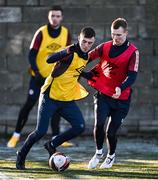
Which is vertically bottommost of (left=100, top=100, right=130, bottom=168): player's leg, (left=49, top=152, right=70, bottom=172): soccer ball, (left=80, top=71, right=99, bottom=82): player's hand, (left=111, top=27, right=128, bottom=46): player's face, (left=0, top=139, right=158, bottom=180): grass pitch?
(left=0, top=139, right=158, bottom=180): grass pitch

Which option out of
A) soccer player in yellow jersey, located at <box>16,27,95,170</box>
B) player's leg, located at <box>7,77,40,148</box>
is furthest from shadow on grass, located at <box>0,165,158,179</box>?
player's leg, located at <box>7,77,40,148</box>

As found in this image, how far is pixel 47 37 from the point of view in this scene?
30.5 feet

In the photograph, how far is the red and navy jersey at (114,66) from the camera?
7.48 metres

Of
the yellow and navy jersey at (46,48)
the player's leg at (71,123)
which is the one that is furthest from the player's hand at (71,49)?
the yellow and navy jersey at (46,48)

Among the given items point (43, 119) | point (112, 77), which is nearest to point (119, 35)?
point (112, 77)

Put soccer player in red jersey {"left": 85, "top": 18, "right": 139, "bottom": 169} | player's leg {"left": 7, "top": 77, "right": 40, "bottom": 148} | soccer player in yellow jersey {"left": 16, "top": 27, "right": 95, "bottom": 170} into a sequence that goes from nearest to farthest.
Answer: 1. soccer player in yellow jersey {"left": 16, "top": 27, "right": 95, "bottom": 170}
2. soccer player in red jersey {"left": 85, "top": 18, "right": 139, "bottom": 169}
3. player's leg {"left": 7, "top": 77, "right": 40, "bottom": 148}

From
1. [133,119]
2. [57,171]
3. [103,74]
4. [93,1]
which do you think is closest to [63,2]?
[93,1]

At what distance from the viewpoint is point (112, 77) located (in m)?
7.63

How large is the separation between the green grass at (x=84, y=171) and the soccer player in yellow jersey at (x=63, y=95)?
23 cm

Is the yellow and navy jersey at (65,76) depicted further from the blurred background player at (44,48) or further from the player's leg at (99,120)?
the blurred background player at (44,48)

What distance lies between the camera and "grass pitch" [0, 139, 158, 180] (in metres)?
7.14

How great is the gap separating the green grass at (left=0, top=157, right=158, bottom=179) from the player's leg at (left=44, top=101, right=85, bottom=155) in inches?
14.0

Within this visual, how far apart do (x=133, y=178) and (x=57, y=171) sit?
0.87 metres

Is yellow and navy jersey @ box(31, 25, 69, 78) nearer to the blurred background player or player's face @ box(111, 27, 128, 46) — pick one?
the blurred background player
